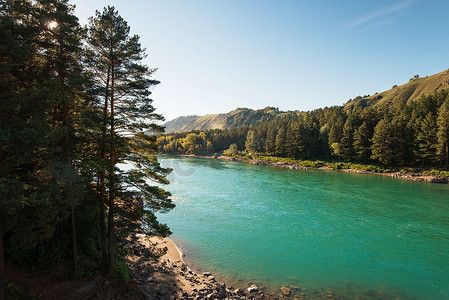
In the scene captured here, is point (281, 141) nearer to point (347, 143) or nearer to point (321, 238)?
point (347, 143)

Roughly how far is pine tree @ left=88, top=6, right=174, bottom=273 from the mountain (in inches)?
7050

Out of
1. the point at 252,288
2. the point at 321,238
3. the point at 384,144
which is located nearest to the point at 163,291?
the point at 252,288

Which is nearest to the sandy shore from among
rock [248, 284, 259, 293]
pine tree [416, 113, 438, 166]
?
rock [248, 284, 259, 293]

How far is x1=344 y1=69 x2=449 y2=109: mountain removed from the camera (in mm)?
154250

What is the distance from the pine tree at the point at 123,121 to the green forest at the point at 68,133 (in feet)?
0.15

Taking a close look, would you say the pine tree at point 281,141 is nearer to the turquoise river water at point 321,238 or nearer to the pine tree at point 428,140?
the pine tree at point 428,140

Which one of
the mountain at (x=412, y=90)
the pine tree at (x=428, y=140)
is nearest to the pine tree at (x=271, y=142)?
the pine tree at (x=428, y=140)

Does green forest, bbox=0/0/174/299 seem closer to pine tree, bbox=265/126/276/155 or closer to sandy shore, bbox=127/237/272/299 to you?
sandy shore, bbox=127/237/272/299

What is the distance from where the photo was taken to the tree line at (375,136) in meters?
51.0

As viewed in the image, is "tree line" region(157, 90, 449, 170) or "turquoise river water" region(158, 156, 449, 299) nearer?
"turquoise river water" region(158, 156, 449, 299)

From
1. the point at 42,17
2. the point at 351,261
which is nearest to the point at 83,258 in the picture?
the point at 42,17

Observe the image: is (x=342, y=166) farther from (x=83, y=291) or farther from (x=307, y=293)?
(x=83, y=291)

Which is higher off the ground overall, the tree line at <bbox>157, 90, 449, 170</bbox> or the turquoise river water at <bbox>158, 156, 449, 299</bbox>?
the tree line at <bbox>157, 90, 449, 170</bbox>

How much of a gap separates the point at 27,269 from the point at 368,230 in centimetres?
2444
